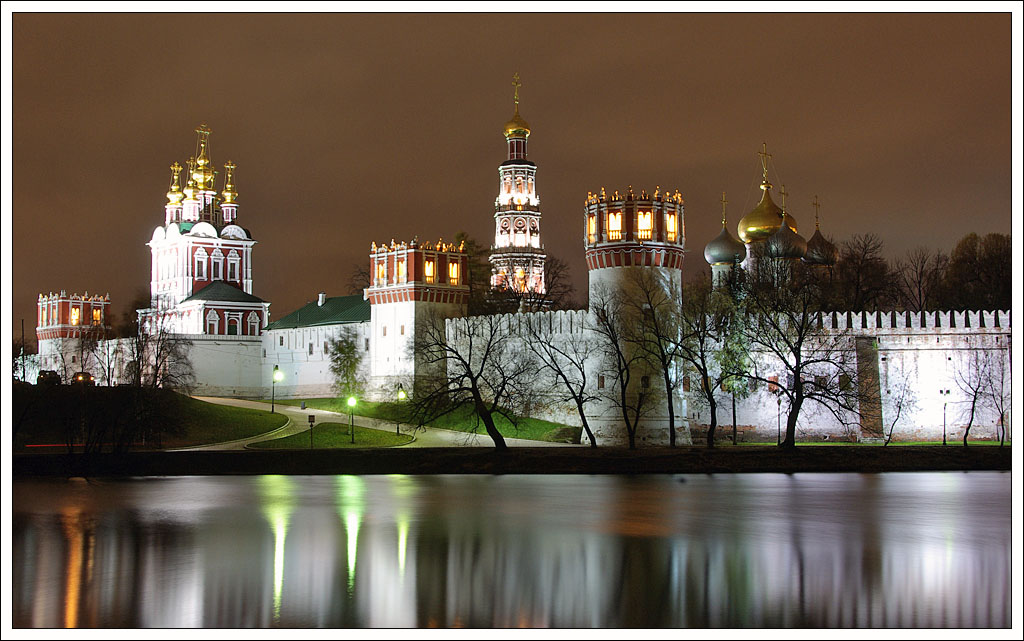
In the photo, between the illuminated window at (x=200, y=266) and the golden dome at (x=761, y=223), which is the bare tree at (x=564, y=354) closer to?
the golden dome at (x=761, y=223)

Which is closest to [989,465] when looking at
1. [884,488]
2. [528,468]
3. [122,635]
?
[884,488]

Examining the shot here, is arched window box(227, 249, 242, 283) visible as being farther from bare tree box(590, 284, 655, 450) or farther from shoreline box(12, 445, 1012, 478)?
shoreline box(12, 445, 1012, 478)

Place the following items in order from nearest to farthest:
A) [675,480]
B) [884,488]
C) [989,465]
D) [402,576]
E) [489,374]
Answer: [402,576] < [884,488] < [675,480] < [989,465] < [489,374]

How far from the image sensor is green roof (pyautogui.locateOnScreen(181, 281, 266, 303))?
73688 mm

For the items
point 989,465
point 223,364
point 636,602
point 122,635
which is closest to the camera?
point 122,635

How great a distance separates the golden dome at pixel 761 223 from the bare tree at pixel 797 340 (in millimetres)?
6319

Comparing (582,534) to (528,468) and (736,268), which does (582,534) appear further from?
(736,268)

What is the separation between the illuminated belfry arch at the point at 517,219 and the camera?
8181 cm

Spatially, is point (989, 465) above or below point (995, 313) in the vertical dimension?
below

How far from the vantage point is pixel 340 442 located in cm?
4694

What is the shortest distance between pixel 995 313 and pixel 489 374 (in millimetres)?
19309

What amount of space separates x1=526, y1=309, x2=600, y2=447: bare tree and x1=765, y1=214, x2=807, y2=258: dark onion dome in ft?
31.9

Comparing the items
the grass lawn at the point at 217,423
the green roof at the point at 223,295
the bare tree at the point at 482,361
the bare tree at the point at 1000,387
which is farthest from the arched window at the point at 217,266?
the bare tree at the point at 1000,387

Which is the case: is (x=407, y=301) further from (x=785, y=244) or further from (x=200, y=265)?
(x=200, y=265)
